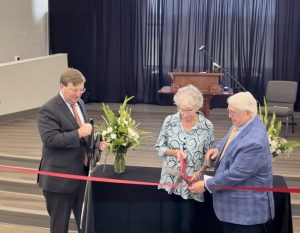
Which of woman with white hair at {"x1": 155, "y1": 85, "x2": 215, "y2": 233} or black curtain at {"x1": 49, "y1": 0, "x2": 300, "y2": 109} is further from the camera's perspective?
black curtain at {"x1": 49, "y1": 0, "x2": 300, "y2": 109}

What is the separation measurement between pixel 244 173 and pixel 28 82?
22.4 feet

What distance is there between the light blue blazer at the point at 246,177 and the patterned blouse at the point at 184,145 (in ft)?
1.15

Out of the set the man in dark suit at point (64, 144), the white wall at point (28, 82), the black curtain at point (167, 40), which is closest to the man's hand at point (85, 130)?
the man in dark suit at point (64, 144)

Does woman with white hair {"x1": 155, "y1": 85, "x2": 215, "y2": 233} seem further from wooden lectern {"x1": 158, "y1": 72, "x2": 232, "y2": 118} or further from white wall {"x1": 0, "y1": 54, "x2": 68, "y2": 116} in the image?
white wall {"x1": 0, "y1": 54, "x2": 68, "y2": 116}

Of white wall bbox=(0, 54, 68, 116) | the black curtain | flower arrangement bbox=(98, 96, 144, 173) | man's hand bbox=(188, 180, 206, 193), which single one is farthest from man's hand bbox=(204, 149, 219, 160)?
the black curtain

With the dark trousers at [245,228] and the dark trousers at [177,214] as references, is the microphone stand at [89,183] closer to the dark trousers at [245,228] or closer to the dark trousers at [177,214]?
the dark trousers at [177,214]

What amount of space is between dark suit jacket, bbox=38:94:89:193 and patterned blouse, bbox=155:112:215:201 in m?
0.59

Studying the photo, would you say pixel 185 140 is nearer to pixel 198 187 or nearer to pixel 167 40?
pixel 198 187

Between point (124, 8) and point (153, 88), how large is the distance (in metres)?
1.96

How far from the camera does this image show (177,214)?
335cm

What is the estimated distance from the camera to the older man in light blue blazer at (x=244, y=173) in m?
2.53

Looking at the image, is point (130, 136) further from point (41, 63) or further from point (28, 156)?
point (41, 63)

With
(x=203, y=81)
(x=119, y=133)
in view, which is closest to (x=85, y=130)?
(x=119, y=133)

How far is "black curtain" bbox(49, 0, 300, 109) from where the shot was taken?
956cm
